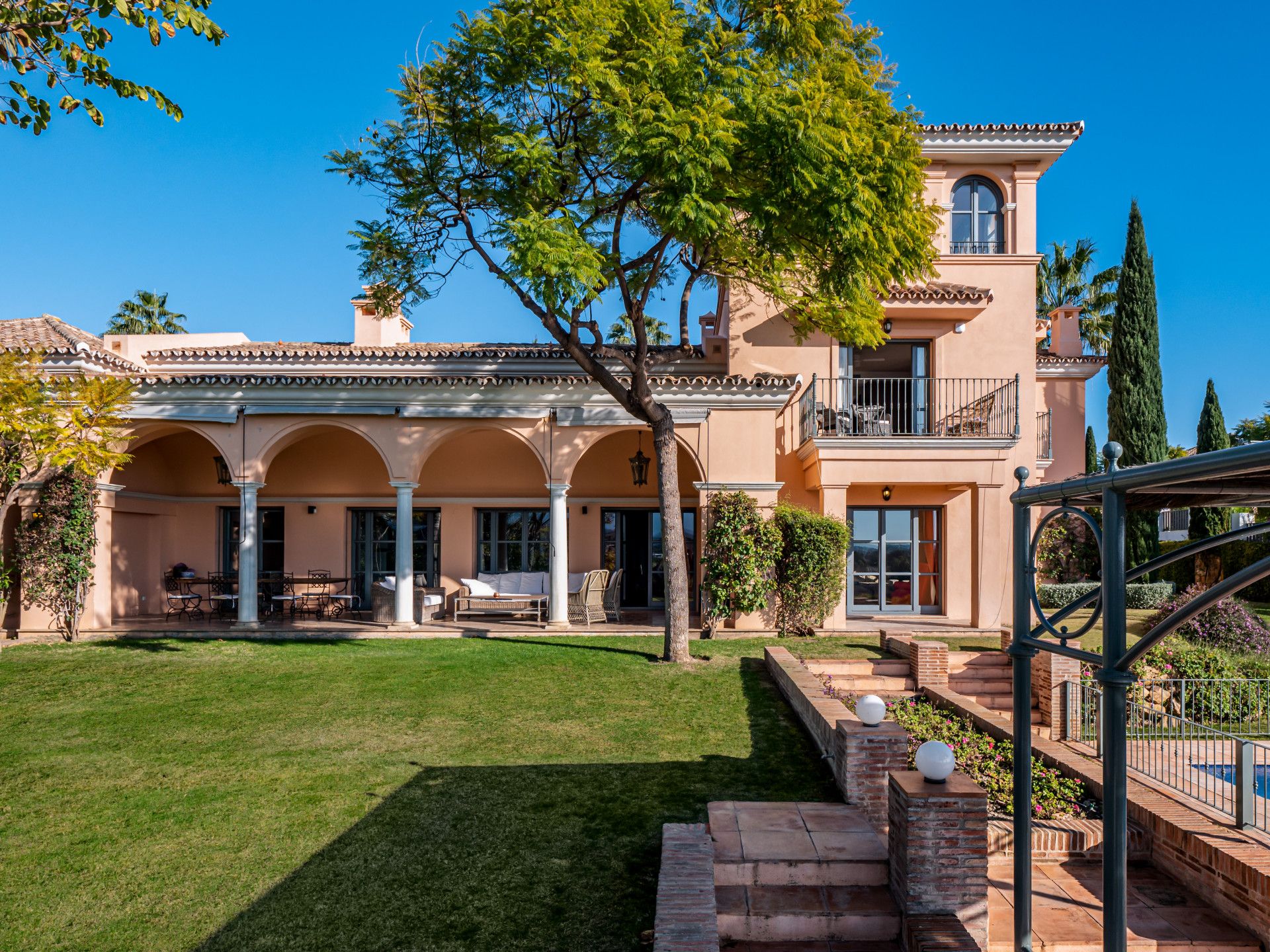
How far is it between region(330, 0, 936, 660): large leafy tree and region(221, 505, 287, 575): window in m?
7.62

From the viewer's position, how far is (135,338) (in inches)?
730

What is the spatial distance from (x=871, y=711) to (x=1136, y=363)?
21.4 meters

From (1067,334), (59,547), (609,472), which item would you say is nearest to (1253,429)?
(1067,334)

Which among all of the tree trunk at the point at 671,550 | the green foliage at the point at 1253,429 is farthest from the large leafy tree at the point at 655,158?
the green foliage at the point at 1253,429

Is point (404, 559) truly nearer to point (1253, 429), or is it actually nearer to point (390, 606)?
point (390, 606)

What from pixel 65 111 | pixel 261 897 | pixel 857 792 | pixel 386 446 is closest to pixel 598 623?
pixel 386 446

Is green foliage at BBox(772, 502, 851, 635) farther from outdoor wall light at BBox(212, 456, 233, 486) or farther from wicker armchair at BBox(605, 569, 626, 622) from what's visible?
outdoor wall light at BBox(212, 456, 233, 486)

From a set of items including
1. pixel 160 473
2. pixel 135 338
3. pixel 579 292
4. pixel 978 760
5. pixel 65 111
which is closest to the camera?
pixel 65 111

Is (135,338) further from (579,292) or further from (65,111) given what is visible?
(65,111)

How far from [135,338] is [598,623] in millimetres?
12889

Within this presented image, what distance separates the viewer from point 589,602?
14.8 meters

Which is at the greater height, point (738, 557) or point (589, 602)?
point (738, 557)

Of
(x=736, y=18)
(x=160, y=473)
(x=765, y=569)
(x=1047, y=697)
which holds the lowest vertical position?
(x=1047, y=697)

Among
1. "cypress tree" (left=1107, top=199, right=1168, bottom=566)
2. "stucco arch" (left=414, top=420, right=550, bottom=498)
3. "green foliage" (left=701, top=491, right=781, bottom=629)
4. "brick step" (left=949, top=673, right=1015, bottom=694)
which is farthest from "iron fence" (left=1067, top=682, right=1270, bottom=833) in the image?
"cypress tree" (left=1107, top=199, right=1168, bottom=566)
